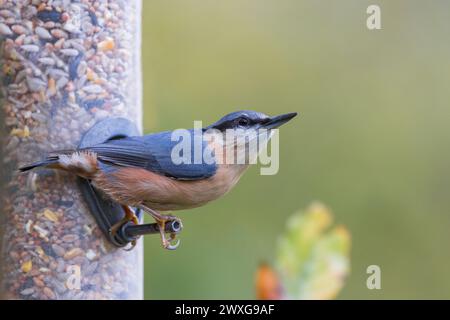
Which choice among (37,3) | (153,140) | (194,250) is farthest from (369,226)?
(37,3)

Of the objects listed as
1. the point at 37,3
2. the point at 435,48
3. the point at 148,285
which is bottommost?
the point at 148,285

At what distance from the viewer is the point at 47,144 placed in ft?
15.5

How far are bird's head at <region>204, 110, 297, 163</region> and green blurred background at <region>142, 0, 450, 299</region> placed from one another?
2602mm

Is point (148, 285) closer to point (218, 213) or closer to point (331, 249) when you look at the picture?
point (218, 213)

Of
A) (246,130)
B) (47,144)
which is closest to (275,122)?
(246,130)

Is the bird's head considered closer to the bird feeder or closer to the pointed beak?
the pointed beak

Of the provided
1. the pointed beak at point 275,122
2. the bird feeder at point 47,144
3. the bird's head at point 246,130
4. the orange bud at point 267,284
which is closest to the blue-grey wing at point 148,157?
the bird feeder at point 47,144

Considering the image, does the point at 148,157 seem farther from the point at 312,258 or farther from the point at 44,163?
the point at 312,258

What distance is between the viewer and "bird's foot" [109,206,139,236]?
4.85 m

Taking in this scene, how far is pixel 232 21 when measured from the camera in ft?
29.8

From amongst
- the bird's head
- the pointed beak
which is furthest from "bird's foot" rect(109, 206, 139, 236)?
the pointed beak

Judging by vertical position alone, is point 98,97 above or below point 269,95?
below

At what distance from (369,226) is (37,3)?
484 centimetres
